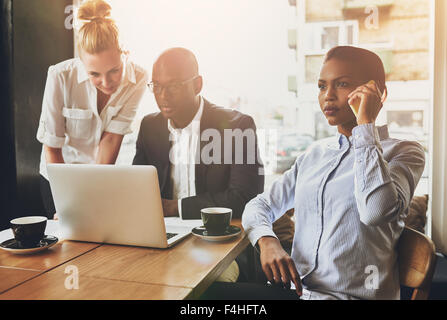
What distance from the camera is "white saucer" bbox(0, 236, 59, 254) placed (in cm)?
121

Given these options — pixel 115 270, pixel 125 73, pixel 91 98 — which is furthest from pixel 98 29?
pixel 115 270

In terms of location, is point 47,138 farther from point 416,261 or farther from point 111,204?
point 416,261

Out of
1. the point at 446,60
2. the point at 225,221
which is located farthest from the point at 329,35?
the point at 225,221

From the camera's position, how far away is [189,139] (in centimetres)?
229

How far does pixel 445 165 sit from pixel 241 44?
144 cm

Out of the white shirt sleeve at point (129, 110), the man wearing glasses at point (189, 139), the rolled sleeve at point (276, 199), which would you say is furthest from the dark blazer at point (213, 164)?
the rolled sleeve at point (276, 199)

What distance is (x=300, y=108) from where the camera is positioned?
2.31 meters

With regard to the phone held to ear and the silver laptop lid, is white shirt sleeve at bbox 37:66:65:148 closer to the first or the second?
the silver laptop lid

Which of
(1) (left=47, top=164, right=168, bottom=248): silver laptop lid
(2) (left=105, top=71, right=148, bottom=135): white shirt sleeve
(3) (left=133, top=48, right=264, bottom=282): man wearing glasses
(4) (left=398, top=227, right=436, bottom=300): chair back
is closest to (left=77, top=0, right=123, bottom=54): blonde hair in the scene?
(2) (left=105, top=71, right=148, bottom=135): white shirt sleeve

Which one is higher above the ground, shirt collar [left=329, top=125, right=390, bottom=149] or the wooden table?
shirt collar [left=329, top=125, right=390, bottom=149]

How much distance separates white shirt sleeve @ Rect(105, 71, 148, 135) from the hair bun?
1.65 feet

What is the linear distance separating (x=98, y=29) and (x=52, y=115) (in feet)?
2.19

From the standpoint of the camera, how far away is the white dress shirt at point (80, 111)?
2.48 m

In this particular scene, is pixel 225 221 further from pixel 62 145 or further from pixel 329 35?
pixel 62 145
